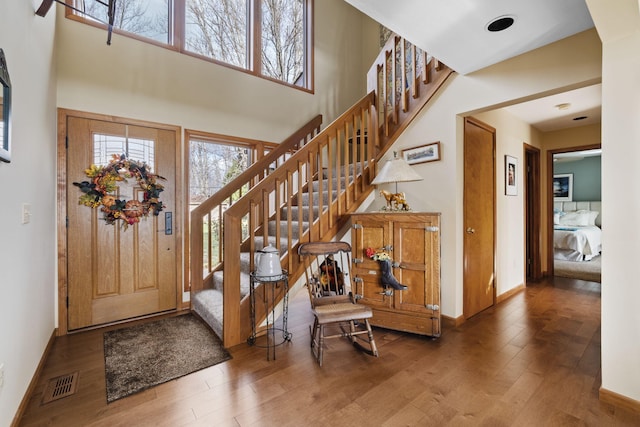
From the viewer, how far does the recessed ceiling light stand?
6.49 feet

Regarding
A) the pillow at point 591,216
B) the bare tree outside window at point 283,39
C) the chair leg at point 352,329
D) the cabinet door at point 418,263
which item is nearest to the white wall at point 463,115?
the cabinet door at point 418,263

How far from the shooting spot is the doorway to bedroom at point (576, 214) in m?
4.80

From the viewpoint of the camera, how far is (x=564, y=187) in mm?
7883

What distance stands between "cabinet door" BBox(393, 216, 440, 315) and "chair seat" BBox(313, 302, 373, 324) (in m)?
0.57

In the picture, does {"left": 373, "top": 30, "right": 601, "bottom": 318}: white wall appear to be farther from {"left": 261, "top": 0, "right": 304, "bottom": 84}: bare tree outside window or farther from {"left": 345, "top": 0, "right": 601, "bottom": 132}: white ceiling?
{"left": 261, "top": 0, "right": 304, "bottom": 84}: bare tree outside window

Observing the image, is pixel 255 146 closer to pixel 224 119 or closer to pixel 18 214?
pixel 224 119

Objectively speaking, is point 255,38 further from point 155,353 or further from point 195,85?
point 155,353

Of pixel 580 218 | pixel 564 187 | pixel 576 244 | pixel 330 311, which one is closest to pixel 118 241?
pixel 330 311

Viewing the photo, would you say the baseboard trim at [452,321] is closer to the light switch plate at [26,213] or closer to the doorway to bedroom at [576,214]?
the doorway to bedroom at [576,214]

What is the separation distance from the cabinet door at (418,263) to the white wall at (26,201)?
2601mm

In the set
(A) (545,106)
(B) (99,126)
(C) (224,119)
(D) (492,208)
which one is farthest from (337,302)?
(A) (545,106)

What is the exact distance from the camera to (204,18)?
12.1 feet

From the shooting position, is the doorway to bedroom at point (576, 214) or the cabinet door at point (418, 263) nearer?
the cabinet door at point (418, 263)

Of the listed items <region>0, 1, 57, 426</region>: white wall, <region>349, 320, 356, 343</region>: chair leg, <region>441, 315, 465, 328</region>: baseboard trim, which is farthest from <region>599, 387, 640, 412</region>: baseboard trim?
<region>0, 1, 57, 426</region>: white wall
